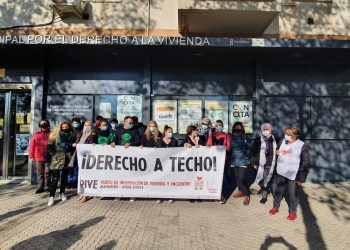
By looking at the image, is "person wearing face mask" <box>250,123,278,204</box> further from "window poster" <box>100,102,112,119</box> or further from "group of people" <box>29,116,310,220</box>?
"window poster" <box>100,102,112,119</box>

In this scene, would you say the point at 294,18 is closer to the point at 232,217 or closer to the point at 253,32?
the point at 253,32

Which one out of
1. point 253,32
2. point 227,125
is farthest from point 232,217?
point 253,32

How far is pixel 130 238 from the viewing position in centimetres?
532

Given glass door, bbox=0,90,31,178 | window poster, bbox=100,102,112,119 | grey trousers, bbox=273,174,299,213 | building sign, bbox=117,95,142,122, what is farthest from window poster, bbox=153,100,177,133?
grey trousers, bbox=273,174,299,213

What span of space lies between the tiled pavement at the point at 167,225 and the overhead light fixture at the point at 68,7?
4897mm

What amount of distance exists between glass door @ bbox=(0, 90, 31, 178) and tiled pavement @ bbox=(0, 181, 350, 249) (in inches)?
77.9

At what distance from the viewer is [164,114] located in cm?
999

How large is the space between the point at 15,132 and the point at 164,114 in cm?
427

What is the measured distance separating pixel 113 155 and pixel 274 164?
11.0ft

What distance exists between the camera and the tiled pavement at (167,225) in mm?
5160

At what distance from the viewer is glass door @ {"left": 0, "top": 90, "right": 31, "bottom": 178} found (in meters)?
9.88

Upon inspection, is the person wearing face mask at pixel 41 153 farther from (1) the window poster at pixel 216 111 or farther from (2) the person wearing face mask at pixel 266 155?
(2) the person wearing face mask at pixel 266 155

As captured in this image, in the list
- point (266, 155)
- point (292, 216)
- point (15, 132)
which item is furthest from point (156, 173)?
point (15, 132)

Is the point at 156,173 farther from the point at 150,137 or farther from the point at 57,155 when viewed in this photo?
the point at 57,155
